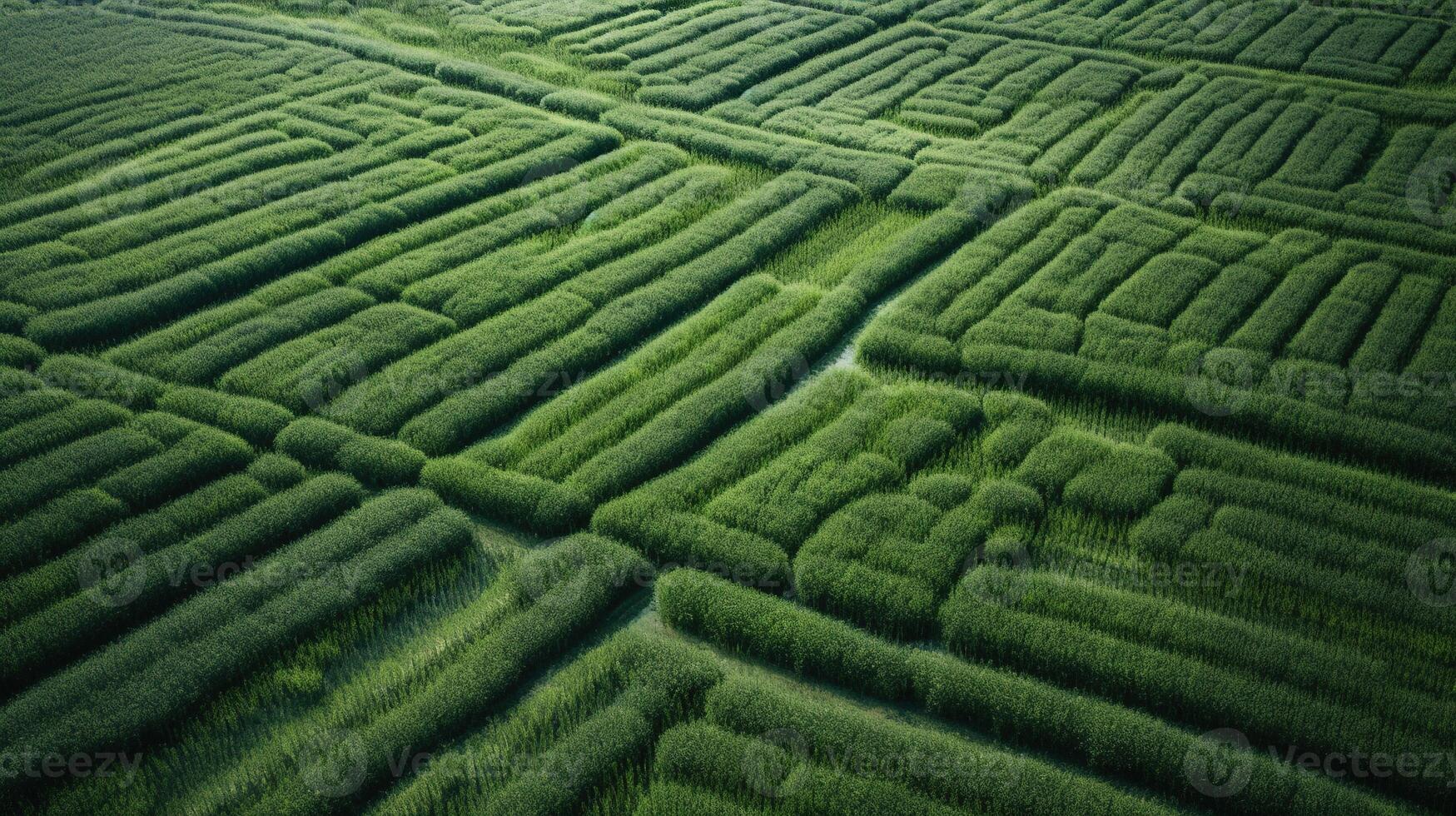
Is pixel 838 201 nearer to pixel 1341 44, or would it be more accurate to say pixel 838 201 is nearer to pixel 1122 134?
pixel 1122 134

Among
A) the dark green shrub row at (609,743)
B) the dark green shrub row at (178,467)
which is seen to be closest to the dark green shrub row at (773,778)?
the dark green shrub row at (609,743)

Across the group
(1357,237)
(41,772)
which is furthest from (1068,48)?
(41,772)

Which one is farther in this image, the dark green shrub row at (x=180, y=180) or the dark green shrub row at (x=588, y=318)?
the dark green shrub row at (x=180, y=180)

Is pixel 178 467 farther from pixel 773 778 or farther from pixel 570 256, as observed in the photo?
pixel 773 778

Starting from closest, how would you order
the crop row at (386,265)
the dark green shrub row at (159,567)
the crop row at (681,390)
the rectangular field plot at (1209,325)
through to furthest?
the dark green shrub row at (159,567)
the crop row at (681,390)
the rectangular field plot at (1209,325)
the crop row at (386,265)

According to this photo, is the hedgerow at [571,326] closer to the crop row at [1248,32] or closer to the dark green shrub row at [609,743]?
the dark green shrub row at [609,743]
